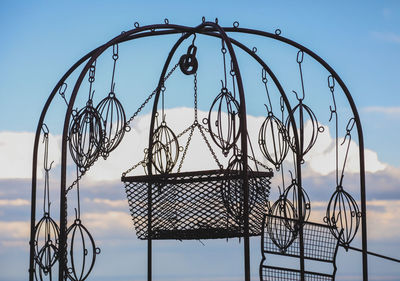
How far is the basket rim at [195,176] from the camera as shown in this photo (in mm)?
4520

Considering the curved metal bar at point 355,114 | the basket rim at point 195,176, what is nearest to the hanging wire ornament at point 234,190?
the basket rim at point 195,176

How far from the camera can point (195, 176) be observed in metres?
4.83

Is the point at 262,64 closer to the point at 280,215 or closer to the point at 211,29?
the point at 211,29

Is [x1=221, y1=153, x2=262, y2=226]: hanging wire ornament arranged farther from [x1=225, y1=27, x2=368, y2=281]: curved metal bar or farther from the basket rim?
[x1=225, y1=27, x2=368, y2=281]: curved metal bar

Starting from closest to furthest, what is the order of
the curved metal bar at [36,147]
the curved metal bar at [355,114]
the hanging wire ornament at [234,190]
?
the hanging wire ornament at [234,190], the curved metal bar at [36,147], the curved metal bar at [355,114]

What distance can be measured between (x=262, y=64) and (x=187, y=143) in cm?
88

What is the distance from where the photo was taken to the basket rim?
4.52m

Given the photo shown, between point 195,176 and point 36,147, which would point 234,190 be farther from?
point 36,147

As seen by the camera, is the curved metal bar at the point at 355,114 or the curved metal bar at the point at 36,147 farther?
the curved metal bar at the point at 355,114

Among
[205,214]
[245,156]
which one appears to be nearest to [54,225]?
[205,214]

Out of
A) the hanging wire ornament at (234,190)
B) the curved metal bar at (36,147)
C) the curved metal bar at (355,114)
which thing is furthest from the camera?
the curved metal bar at (355,114)

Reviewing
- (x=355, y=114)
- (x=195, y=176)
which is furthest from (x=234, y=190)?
(x=355, y=114)

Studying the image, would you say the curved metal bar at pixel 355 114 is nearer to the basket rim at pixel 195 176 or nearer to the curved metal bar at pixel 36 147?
the basket rim at pixel 195 176

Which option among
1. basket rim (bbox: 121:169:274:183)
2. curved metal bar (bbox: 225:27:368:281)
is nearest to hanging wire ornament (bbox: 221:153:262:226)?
basket rim (bbox: 121:169:274:183)
